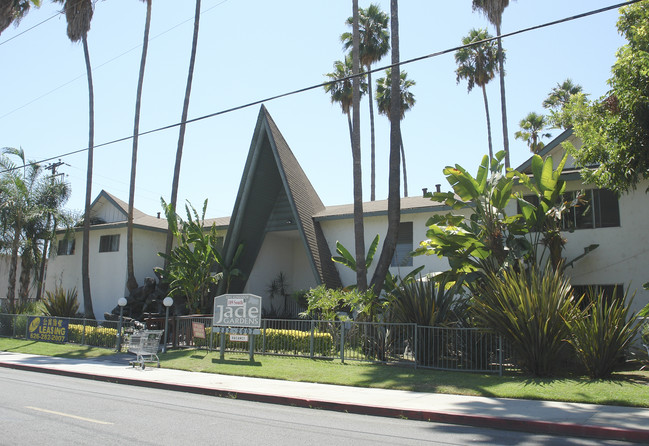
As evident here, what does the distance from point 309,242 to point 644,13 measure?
42.1ft

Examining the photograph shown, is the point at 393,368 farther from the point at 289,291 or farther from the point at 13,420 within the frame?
the point at 289,291

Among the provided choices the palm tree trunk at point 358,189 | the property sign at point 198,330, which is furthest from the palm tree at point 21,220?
the palm tree trunk at point 358,189

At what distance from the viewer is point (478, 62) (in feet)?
112

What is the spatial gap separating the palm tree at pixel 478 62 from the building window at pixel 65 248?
26.6 meters

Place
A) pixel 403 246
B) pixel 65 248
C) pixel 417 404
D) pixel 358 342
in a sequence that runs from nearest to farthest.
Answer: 1. pixel 417 404
2. pixel 358 342
3. pixel 403 246
4. pixel 65 248

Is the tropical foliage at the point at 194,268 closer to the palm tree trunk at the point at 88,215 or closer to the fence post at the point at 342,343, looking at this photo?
the palm tree trunk at the point at 88,215

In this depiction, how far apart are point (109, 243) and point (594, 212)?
73.4 feet

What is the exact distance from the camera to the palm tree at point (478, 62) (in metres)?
33.7

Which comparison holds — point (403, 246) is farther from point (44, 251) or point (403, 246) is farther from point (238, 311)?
point (44, 251)

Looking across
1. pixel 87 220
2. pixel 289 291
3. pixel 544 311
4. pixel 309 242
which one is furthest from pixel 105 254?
pixel 544 311

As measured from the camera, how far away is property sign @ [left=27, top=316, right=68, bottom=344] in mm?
20438

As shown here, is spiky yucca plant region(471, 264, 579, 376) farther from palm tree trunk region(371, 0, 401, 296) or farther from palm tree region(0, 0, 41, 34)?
palm tree region(0, 0, 41, 34)

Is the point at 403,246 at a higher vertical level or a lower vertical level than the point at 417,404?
higher

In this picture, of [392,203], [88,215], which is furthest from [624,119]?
[88,215]
